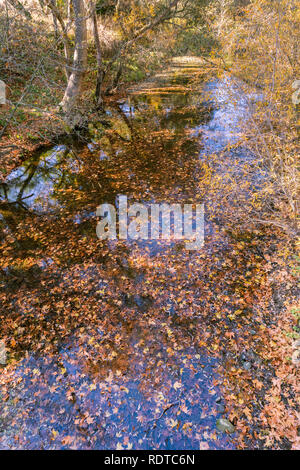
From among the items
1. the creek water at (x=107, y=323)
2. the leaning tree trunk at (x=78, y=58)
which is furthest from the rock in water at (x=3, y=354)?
the leaning tree trunk at (x=78, y=58)

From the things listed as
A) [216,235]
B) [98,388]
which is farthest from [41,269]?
[216,235]

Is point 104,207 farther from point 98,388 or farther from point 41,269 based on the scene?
point 98,388

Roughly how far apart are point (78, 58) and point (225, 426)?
15.4 meters

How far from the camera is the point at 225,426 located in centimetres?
393

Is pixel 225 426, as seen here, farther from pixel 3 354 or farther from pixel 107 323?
pixel 3 354

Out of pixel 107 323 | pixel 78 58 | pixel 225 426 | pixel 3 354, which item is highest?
pixel 78 58

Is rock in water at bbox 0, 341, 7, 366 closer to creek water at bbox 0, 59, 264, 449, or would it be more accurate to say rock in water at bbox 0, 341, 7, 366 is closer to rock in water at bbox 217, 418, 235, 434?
creek water at bbox 0, 59, 264, 449

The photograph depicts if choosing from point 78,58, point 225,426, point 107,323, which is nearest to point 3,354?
point 107,323

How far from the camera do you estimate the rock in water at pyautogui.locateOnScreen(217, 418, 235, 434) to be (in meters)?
3.89

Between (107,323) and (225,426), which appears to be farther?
(107,323)

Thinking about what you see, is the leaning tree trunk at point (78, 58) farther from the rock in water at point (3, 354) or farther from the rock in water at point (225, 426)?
the rock in water at point (225, 426)

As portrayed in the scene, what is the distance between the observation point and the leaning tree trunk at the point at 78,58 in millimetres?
11734

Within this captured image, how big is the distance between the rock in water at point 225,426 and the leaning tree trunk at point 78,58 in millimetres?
12580

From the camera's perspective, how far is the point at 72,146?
43.9 feet
